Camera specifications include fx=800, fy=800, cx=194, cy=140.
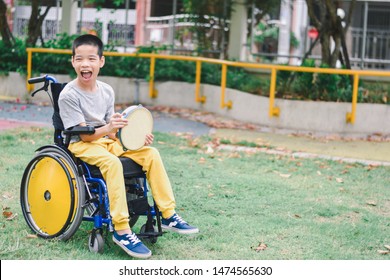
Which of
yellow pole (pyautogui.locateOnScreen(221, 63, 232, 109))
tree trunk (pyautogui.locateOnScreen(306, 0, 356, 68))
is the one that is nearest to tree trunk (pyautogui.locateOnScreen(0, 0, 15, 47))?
yellow pole (pyautogui.locateOnScreen(221, 63, 232, 109))

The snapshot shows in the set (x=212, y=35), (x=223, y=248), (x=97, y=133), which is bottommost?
(x=223, y=248)

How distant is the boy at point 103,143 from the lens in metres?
5.32

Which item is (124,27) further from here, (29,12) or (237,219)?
(237,219)

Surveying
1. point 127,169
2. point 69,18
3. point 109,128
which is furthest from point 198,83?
point 109,128

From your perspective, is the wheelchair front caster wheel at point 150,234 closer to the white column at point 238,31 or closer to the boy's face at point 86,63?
the boy's face at point 86,63

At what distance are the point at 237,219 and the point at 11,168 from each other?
9.09ft

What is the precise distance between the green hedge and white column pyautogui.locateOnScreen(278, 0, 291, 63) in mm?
1550

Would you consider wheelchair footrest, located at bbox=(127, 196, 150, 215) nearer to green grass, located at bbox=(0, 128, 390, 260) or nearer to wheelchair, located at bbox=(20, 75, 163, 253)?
wheelchair, located at bbox=(20, 75, 163, 253)

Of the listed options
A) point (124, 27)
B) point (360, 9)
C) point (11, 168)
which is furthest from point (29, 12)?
point (11, 168)

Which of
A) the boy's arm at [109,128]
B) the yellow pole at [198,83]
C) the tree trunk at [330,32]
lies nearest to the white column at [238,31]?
the yellow pole at [198,83]

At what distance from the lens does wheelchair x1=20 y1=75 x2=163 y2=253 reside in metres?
5.42

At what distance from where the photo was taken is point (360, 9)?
1673 cm

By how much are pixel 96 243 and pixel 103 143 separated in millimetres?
737

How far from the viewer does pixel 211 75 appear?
48.0ft
